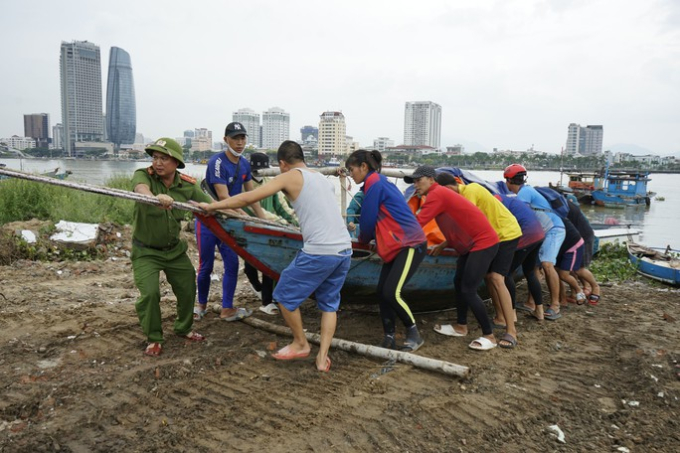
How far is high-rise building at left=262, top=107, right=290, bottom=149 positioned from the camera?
122 m

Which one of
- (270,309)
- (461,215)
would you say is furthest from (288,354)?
(461,215)

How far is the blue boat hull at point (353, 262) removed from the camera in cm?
450

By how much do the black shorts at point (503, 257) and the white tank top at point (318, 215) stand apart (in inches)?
73.0

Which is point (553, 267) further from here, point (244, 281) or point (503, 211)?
point (244, 281)

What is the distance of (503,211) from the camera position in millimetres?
4793

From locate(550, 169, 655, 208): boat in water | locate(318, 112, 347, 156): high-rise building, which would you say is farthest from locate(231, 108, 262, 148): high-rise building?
locate(550, 169, 655, 208): boat in water

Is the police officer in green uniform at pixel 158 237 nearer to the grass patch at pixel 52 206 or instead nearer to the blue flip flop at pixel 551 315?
the blue flip flop at pixel 551 315

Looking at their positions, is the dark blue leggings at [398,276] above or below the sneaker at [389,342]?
above

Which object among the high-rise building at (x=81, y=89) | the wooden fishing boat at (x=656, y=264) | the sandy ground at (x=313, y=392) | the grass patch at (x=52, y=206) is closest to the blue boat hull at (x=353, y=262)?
the sandy ground at (x=313, y=392)

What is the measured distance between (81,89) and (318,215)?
513ft

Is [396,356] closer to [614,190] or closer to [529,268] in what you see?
[529,268]

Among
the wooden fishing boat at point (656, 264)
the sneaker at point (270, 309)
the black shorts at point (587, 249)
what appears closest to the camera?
the sneaker at point (270, 309)

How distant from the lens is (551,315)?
5625 millimetres

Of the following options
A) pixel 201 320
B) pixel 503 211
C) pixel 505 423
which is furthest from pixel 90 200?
pixel 505 423
